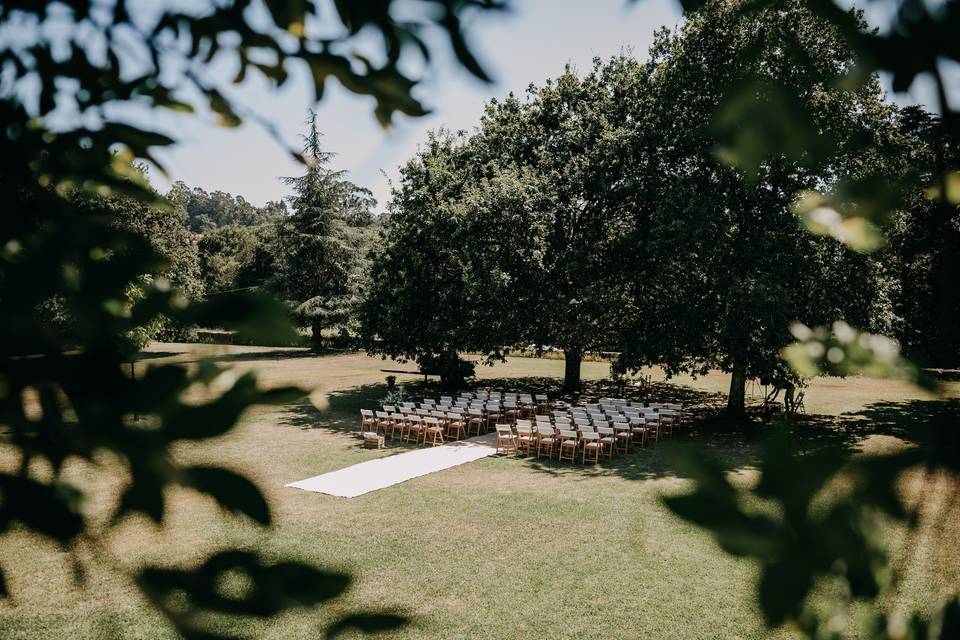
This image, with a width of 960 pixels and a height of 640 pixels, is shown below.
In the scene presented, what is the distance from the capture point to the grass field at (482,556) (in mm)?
7500

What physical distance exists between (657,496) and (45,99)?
184 centimetres

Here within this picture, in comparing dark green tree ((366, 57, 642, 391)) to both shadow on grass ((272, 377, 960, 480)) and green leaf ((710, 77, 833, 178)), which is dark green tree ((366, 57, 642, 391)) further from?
green leaf ((710, 77, 833, 178))

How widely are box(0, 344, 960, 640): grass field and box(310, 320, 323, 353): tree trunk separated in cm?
3152

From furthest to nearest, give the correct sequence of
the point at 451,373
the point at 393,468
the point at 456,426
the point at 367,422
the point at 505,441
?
the point at 451,373 → the point at 367,422 → the point at 456,426 → the point at 505,441 → the point at 393,468

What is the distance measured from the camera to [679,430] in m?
20.1

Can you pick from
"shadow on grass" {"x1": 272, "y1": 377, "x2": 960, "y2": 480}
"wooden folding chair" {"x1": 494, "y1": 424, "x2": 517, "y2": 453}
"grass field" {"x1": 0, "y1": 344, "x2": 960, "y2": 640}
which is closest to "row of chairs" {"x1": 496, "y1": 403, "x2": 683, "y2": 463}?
"wooden folding chair" {"x1": 494, "y1": 424, "x2": 517, "y2": 453}

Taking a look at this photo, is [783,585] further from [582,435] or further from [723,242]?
[723,242]

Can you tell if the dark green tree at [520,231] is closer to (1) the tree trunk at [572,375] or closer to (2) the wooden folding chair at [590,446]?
(1) the tree trunk at [572,375]

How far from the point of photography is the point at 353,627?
3.78ft

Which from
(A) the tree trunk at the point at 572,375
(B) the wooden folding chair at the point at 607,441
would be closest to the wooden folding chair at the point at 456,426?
(B) the wooden folding chair at the point at 607,441

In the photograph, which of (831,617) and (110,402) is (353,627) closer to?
(110,402)

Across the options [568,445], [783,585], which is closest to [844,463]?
[783,585]

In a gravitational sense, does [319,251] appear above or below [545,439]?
above

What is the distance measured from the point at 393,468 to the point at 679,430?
399 inches
